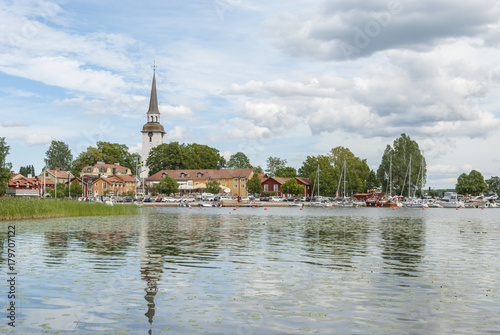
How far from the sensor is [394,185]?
15100cm

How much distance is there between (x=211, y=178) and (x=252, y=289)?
14764 centimetres

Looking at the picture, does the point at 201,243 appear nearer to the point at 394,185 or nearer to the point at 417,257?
the point at 417,257

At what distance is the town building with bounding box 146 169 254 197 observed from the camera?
16125cm

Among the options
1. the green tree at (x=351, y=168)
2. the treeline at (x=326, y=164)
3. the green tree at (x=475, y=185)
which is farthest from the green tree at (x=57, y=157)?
the green tree at (x=475, y=185)

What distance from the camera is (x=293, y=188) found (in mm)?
156000

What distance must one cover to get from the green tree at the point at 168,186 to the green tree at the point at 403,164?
64.4 metres

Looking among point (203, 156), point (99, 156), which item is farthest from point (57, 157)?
point (203, 156)

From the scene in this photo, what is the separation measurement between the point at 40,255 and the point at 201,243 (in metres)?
10.2

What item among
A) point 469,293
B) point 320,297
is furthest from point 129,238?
point 469,293

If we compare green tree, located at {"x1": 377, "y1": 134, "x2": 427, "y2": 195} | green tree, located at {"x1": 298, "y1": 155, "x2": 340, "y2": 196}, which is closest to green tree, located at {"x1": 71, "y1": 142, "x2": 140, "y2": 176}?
green tree, located at {"x1": 298, "y1": 155, "x2": 340, "y2": 196}

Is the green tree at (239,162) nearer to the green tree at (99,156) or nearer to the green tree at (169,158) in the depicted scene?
the green tree at (169,158)

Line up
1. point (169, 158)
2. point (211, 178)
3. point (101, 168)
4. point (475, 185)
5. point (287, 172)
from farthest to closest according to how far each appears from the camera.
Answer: point (475, 185) → point (287, 172) → point (101, 168) → point (169, 158) → point (211, 178)

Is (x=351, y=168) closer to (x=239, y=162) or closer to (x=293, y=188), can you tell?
(x=293, y=188)

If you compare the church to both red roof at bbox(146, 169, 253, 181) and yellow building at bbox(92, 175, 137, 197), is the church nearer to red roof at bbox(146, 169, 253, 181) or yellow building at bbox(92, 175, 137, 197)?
yellow building at bbox(92, 175, 137, 197)
